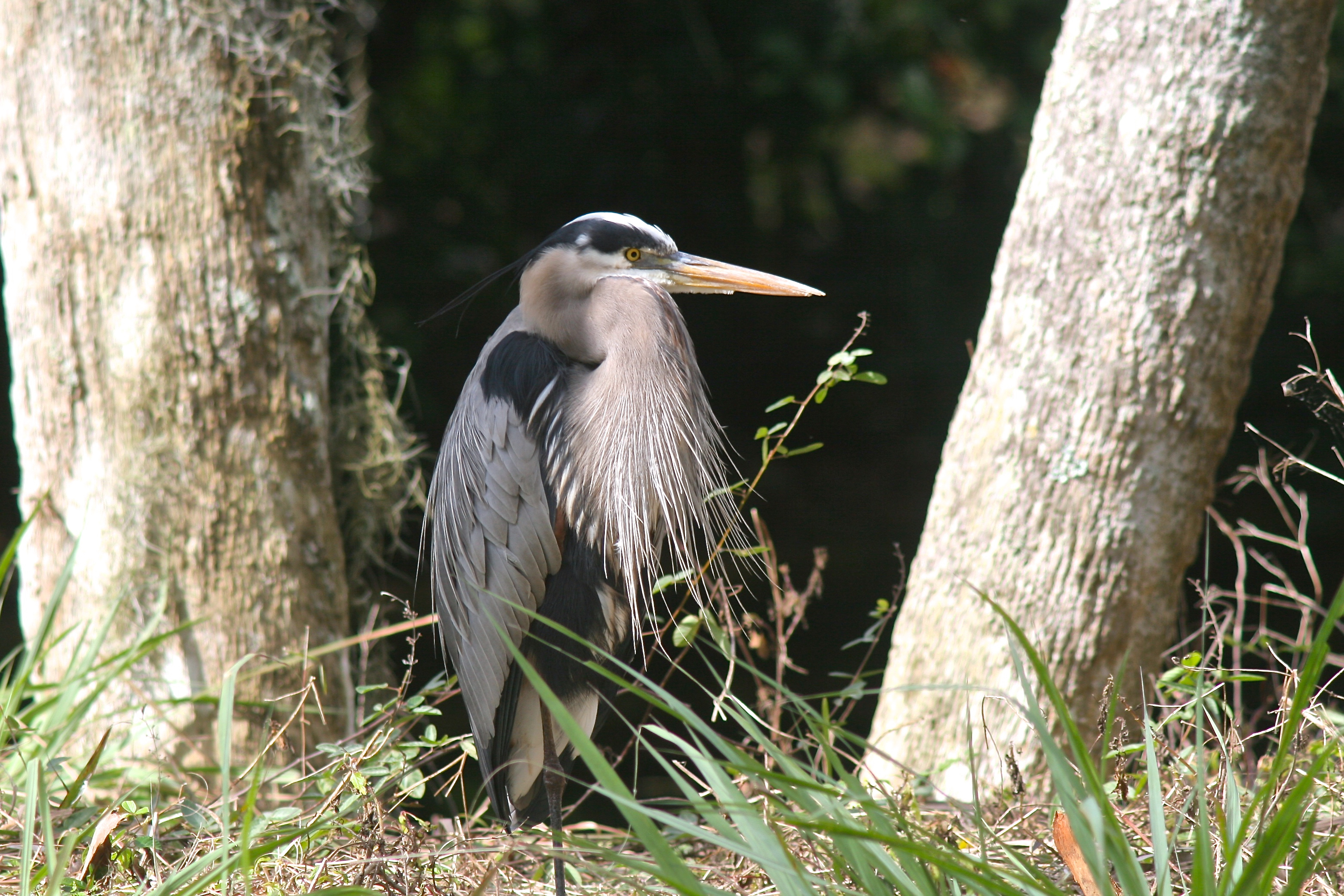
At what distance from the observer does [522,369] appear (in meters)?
2.10

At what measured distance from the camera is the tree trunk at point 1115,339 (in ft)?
7.43

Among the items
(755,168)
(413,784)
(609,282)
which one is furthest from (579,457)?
(755,168)

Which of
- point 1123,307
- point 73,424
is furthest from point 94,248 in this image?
point 1123,307

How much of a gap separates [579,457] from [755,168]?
6.09 meters

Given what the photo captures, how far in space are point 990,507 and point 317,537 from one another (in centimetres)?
165

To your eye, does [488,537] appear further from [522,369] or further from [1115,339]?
[1115,339]

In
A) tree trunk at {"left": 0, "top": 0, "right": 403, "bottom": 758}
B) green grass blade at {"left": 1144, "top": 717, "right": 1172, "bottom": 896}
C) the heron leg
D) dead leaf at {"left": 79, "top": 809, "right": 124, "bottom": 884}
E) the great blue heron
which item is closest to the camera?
green grass blade at {"left": 1144, "top": 717, "right": 1172, "bottom": 896}

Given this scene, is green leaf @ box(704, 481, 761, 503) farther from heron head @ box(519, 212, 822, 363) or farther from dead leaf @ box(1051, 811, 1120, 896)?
dead leaf @ box(1051, 811, 1120, 896)

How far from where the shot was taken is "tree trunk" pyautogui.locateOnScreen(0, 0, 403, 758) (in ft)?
8.38

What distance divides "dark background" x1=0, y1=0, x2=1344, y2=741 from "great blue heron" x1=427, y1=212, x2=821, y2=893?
9.85ft

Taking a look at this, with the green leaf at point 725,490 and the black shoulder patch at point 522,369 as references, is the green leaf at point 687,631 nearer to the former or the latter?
the green leaf at point 725,490

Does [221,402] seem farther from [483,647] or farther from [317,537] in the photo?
[483,647]

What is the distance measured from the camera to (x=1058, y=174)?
2.37 metres

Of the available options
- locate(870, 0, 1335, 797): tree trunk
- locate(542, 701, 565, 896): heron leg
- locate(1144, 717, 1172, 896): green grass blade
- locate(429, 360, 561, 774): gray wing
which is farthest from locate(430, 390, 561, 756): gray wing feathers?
locate(1144, 717, 1172, 896): green grass blade
